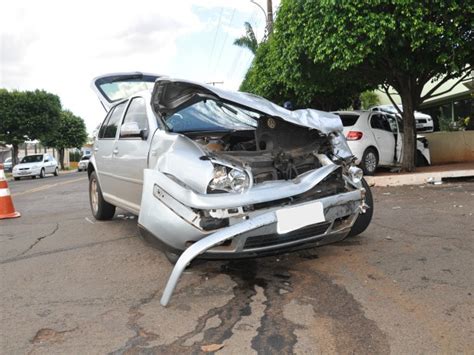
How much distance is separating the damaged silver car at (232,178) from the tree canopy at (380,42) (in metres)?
4.59

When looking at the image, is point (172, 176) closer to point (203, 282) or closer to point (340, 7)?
point (203, 282)

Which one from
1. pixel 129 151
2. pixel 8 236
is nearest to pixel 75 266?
pixel 129 151

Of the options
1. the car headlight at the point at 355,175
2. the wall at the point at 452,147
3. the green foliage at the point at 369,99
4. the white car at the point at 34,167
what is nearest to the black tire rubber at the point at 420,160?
the wall at the point at 452,147

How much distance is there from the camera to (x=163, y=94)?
4.29 metres

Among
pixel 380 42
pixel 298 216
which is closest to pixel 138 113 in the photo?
pixel 298 216

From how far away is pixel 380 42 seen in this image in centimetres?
852

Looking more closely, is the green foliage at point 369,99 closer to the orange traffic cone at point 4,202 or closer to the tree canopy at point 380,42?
the tree canopy at point 380,42

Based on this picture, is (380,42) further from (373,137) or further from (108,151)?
(108,151)

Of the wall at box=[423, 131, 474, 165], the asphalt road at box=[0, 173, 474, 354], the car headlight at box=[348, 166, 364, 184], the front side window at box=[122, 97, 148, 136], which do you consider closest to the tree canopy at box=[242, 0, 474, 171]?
the wall at box=[423, 131, 474, 165]

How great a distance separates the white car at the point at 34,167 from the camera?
26469 mm

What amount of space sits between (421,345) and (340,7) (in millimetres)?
7459

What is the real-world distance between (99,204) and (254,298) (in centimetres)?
393

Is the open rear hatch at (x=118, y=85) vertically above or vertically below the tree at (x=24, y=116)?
below

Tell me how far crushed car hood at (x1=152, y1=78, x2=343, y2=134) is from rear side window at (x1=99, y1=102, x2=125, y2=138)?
141cm
